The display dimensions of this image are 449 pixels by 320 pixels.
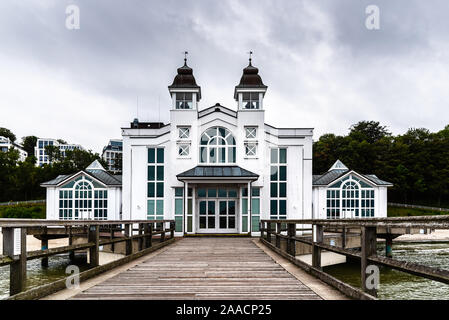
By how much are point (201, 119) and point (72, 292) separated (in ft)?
52.0

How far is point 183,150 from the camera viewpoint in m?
19.9

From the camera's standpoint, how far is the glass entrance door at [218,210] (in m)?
19.4

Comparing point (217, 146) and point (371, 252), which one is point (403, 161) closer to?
point (217, 146)

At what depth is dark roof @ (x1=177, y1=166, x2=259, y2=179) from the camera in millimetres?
18016

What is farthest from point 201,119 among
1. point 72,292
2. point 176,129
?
point 72,292

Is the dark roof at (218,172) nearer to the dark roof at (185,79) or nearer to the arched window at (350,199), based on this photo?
the dark roof at (185,79)

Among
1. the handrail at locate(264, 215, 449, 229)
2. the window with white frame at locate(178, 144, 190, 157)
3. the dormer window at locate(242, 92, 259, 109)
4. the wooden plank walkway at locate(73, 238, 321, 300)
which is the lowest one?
the wooden plank walkway at locate(73, 238, 321, 300)

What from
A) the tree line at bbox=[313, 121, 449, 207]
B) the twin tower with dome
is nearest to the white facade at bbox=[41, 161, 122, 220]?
the twin tower with dome

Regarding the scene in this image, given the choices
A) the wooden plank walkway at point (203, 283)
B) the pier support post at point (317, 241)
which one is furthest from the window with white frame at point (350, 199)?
the pier support post at point (317, 241)

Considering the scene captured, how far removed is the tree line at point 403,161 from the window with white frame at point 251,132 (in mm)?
39849

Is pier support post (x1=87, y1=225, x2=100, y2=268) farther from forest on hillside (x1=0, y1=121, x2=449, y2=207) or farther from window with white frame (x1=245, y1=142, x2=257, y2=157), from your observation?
forest on hillside (x1=0, y1=121, x2=449, y2=207)

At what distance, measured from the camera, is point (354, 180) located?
24406 mm

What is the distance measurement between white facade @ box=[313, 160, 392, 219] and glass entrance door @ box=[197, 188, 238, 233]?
20.9ft

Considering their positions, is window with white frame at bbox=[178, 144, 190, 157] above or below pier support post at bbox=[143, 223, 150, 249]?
above
